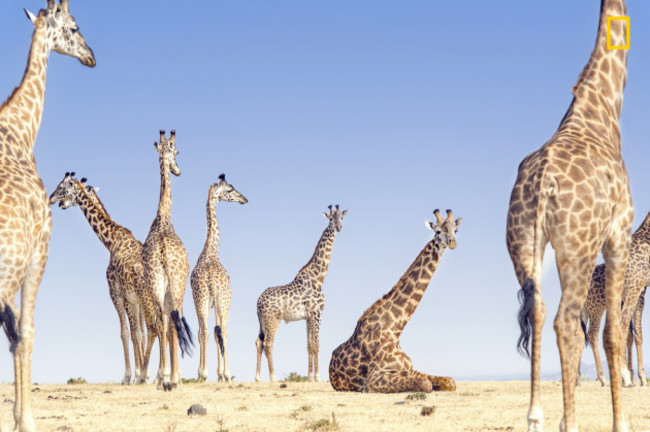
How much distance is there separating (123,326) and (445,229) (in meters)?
9.33

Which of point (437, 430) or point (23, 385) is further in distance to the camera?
point (437, 430)

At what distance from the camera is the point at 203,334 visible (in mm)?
23469

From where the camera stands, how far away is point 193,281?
79.7 feet

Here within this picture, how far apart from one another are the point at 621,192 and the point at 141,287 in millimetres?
13401

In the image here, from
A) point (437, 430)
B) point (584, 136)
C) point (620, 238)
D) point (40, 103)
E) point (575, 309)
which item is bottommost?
point (437, 430)

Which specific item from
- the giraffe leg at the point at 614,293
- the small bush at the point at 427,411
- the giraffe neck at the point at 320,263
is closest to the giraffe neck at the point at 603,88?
the giraffe leg at the point at 614,293

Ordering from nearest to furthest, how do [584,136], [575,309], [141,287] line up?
[575,309], [584,136], [141,287]

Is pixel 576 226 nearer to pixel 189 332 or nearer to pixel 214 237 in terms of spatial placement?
pixel 189 332

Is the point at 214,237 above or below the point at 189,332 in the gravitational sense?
above

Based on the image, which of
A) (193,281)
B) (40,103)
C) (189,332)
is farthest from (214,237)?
(40,103)

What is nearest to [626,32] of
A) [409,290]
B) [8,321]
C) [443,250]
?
[443,250]

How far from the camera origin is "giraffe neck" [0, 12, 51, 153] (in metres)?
11.2

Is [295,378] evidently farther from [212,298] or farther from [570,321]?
[570,321]

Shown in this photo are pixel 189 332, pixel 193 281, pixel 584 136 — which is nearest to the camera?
pixel 584 136
